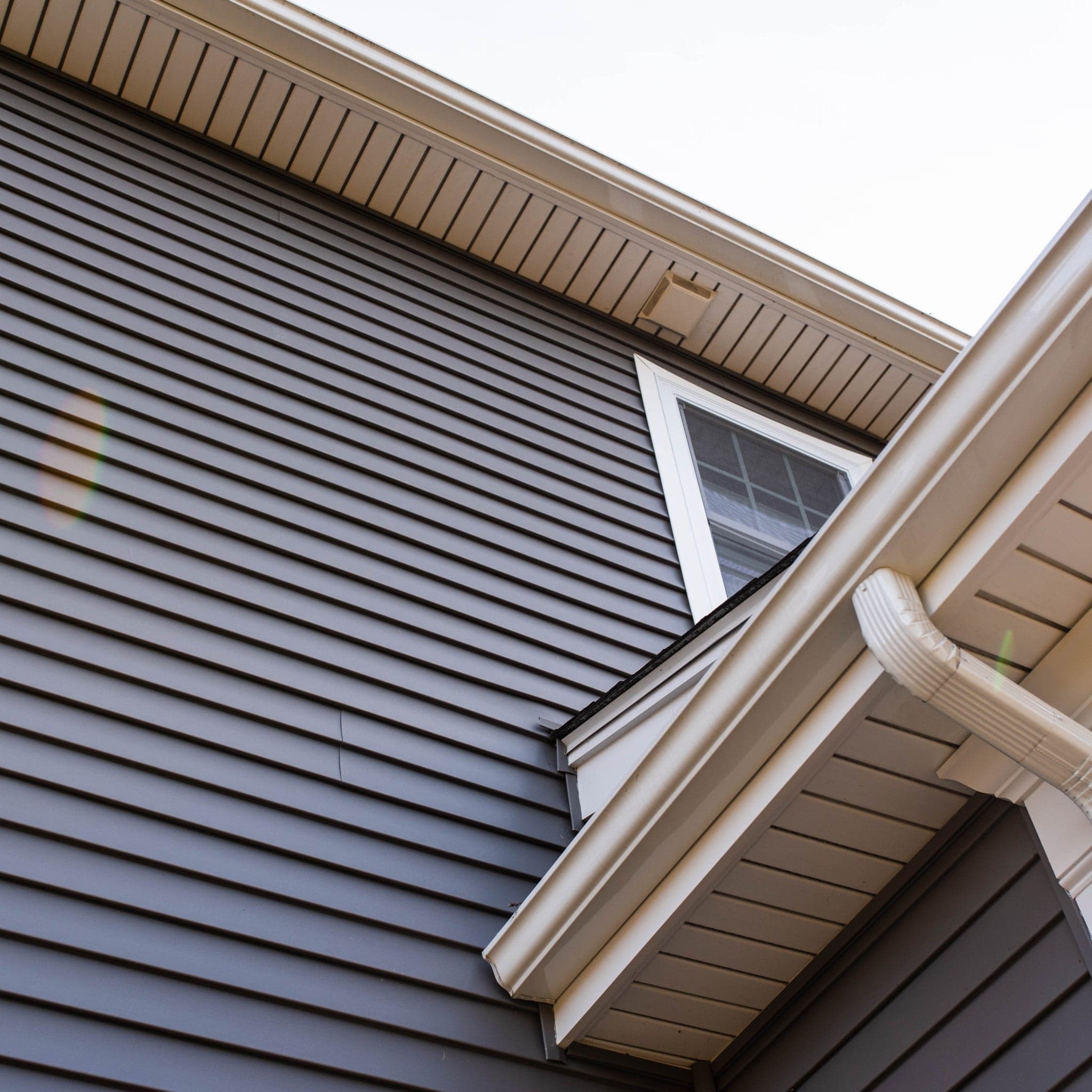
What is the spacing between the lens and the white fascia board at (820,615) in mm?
2012

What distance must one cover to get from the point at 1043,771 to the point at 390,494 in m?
2.32

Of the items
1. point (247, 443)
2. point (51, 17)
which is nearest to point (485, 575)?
point (247, 443)

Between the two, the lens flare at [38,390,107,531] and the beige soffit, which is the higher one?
the beige soffit

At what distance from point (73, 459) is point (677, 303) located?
2841mm

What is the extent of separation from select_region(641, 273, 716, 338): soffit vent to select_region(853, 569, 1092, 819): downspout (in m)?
3.38

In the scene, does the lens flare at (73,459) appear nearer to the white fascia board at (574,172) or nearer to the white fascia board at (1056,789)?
the white fascia board at (574,172)

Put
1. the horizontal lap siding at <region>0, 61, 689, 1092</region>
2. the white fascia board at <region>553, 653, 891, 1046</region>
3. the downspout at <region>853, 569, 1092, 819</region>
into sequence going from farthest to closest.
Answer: the horizontal lap siding at <region>0, 61, 689, 1092</region>
the white fascia board at <region>553, 653, 891, 1046</region>
the downspout at <region>853, 569, 1092, 819</region>

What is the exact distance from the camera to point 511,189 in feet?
16.3

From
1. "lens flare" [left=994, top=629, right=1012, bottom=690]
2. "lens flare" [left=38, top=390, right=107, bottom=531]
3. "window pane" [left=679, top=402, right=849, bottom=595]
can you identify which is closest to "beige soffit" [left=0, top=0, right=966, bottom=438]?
"window pane" [left=679, top=402, right=849, bottom=595]

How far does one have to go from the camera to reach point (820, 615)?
2.23 meters

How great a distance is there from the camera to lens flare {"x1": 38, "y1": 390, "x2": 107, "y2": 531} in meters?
3.15

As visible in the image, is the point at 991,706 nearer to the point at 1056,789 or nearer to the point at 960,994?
the point at 1056,789

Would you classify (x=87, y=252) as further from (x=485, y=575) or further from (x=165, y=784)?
(x=165, y=784)

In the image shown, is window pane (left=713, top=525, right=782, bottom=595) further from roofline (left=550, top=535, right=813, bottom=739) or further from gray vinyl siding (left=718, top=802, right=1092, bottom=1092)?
gray vinyl siding (left=718, top=802, right=1092, bottom=1092)
